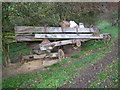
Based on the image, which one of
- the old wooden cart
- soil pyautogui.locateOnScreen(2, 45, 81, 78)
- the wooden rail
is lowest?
soil pyautogui.locateOnScreen(2, 45, 81, 78)

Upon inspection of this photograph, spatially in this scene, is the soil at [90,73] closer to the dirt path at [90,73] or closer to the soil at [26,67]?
the dirt path at [90,73]

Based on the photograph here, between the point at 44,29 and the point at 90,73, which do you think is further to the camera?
the point at 44,29

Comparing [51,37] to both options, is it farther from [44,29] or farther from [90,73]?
[90,73]

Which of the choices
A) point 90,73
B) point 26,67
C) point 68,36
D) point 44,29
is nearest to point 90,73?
Answer: point 90,73

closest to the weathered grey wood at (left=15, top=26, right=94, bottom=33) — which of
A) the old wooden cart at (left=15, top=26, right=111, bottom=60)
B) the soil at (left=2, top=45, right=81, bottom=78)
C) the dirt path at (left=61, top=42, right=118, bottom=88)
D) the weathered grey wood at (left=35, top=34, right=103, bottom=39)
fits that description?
the old wooden cart at (left=15, top=26, right=111, bottom=60)

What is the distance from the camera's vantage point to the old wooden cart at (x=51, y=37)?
1249cm

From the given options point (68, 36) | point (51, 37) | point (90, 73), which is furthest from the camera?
point (68, 36)

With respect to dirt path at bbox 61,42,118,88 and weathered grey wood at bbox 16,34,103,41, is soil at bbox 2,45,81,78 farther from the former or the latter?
dirt path at bbox 61,42,118,88

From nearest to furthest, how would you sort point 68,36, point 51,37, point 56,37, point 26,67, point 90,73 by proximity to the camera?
point 90,73
point 26,67
point 51,37
point 56,37
point 68,36

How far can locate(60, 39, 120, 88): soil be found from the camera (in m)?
7.66

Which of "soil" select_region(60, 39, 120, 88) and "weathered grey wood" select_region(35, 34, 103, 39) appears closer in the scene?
"soil" select_region(60, 39, 120, 88)

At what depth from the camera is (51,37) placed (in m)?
12.7

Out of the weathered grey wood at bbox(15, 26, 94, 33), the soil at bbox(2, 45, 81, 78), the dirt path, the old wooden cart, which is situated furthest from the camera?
the old wooden cart

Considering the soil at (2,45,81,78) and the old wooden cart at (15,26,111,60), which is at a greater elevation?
the old wooden cart at (15,26,111,60)
